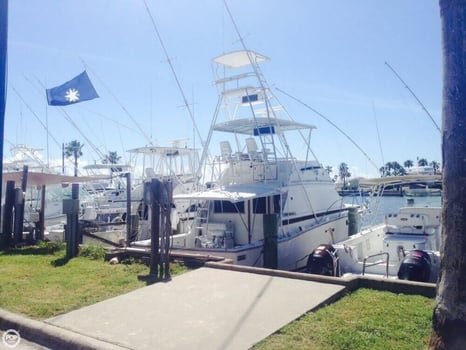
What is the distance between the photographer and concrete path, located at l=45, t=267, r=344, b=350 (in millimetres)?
4332

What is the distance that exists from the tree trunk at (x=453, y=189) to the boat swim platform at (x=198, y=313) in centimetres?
184

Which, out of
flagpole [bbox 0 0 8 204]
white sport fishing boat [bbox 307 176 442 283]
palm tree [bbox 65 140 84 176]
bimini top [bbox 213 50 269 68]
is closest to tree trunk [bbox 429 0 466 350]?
white sport fishing boat [bbox 307 176 442 283]

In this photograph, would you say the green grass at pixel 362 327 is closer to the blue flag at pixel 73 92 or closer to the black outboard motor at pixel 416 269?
the black outboard motor at pixel 416 269

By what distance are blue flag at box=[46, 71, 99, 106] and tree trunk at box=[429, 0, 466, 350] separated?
12.5 metres

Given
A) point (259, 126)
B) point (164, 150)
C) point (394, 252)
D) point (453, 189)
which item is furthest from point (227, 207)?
point (164, 150)

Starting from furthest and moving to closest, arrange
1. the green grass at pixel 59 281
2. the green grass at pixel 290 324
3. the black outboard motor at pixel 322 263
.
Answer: the black outboard motor at pixel 322 263 → the green grass at pixel 59 281 → the green grass at pixel 290 324

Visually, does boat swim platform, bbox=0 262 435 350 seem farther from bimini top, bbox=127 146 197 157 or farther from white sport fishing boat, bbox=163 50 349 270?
bimini top, bbox=127 146 197 157

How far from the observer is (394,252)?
10812 mm

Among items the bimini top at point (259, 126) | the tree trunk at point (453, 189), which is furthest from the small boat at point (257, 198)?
the tree trunk at point (453, 189)

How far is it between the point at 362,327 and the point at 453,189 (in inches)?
80.4

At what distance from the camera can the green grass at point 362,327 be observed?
13.5 ft

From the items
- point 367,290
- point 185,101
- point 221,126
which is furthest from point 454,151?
point 185,101

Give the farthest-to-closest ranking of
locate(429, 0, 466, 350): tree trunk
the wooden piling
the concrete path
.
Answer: the wooden piling → the concrete path → locate(429, 0, 466, 350): tree trunk

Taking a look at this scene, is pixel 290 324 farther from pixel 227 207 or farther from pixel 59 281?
pixel 227 207
